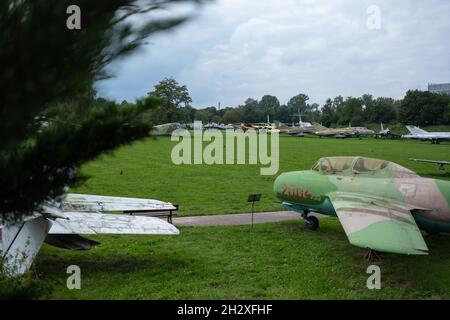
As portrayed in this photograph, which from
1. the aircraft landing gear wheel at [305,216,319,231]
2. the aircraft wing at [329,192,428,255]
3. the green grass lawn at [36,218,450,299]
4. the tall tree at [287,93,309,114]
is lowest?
the green grass lawn at [36,218,450,299]

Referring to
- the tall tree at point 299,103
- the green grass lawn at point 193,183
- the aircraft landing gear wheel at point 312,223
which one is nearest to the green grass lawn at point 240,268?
the aircraft landing gear wheel at point 312,223

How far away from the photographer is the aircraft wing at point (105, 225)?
26.5 ft

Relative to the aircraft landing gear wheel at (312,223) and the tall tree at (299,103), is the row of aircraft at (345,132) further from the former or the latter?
the tall tree at (299,103)

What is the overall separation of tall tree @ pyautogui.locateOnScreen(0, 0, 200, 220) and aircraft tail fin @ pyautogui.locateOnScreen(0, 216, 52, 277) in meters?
3.20

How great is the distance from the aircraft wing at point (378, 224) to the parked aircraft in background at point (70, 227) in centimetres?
355

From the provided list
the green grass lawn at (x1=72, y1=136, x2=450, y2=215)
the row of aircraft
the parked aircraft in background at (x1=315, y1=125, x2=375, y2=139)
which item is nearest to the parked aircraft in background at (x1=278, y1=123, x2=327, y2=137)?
the row of aircraft

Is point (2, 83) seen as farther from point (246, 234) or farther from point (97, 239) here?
point (246, 234)

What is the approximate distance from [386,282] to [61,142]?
6.76 metres

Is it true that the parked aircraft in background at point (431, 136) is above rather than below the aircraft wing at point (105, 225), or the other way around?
above

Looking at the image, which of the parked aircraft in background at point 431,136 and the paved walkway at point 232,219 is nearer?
the paved walkway at point 232,219

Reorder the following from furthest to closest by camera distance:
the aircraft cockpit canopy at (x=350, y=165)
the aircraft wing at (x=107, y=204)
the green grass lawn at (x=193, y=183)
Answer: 1. the green grass lawn at (x=193, y=183)
2. the aircraft cockpit canopy at (x=350, y=165)
3. the aircraft wing at (x=107, y=204)

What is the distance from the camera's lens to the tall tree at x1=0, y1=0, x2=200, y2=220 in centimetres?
309

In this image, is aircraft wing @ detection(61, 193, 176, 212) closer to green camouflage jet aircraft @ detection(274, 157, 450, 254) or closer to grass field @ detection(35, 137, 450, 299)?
grass field @ detection(35, 137, 450, 299)

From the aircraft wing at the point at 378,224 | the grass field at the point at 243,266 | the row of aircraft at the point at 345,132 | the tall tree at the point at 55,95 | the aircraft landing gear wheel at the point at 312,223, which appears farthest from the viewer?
the row of aircraft at the point at 345,132
